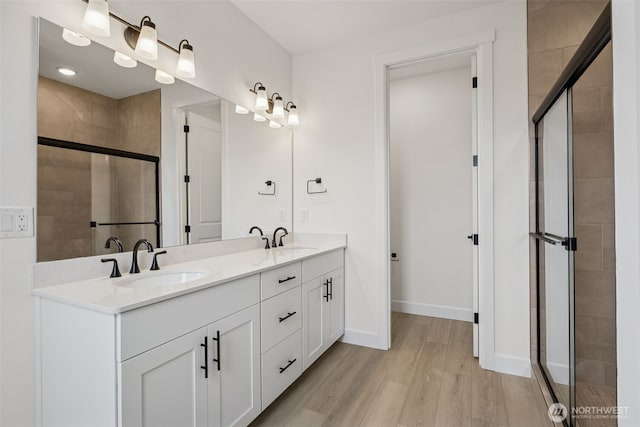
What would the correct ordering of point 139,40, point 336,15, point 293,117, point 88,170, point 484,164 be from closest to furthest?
point 88,170, point 139,40, point 484,164, point 336,15, point 293,117

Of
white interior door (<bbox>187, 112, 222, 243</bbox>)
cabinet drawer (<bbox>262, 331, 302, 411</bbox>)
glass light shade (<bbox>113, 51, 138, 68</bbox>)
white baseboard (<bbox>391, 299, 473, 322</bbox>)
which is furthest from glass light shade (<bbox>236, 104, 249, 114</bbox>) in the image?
white baseboard (<bbox>391, 299, 473, 322</bbox>)

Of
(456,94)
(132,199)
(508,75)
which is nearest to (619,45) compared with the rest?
(508,75)

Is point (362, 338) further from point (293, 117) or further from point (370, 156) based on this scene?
point (293, 117)

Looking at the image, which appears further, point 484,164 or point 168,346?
point 484,164

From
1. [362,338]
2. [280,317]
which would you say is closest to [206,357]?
[280,317]

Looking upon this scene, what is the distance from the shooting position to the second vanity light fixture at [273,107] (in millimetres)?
2418

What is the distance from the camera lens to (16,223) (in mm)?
1154

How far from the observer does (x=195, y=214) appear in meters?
1.97

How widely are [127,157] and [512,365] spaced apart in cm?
274

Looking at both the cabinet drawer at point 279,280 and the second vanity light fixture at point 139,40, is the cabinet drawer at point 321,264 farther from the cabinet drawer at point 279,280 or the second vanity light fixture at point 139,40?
the second vanity light fixture at point 139,40

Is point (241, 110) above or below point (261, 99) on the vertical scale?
below

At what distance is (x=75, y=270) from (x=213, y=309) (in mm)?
607

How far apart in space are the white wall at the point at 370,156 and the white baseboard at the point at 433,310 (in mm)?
1000

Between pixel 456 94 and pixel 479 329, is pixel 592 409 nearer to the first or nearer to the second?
pixel 479 329
